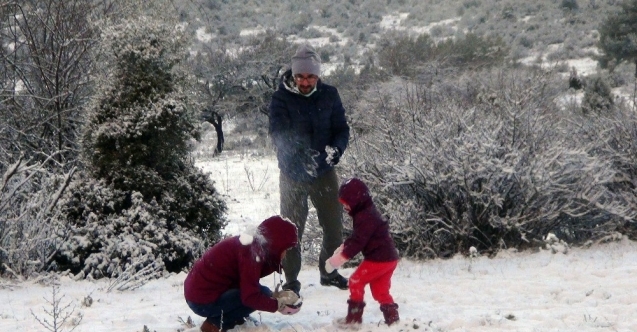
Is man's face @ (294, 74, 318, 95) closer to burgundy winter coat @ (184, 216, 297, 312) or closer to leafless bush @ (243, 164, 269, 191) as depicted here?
burgundy winter coat @ (184, 216, 297, 312)

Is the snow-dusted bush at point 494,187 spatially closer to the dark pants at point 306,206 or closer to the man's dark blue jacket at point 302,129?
the dark pants at point 306,206

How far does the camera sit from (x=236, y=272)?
434cm

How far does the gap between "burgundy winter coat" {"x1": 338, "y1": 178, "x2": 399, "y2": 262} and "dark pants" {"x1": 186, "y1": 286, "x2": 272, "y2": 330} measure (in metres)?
0.61

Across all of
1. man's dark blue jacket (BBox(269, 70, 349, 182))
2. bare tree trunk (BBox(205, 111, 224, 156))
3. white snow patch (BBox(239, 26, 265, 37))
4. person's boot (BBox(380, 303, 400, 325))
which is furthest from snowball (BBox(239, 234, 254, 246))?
white snow patch (BBox(239, 26, 265, 37))

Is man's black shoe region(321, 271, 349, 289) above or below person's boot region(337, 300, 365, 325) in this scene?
below

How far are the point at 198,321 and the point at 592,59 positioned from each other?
26404 mm

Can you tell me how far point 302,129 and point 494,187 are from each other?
2993 millimetres

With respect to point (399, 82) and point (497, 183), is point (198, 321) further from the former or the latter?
point (399, 82)

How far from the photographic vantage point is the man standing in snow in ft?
17.1

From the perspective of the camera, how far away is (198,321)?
4766 millimetres

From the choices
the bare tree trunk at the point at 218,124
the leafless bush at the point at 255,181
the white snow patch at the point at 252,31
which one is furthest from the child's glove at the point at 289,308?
the white snow patch at the point at 252,31

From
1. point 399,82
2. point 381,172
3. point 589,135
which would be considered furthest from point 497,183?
point 399,82

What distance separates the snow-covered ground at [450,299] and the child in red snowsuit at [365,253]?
0.44 feet

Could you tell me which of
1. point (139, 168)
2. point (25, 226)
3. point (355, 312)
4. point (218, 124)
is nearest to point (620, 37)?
point (218, 124)
